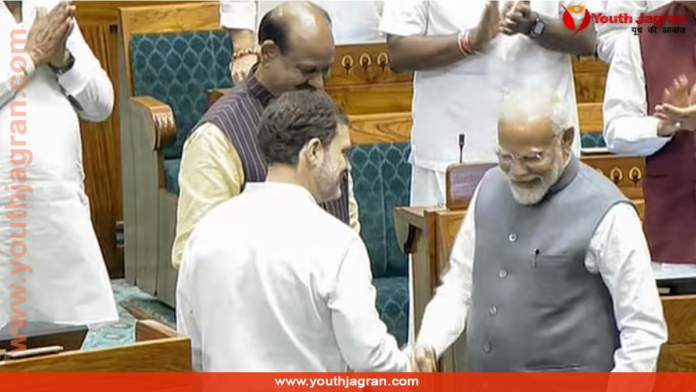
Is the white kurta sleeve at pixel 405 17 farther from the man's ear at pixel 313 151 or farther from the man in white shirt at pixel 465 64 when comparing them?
the man's ear at pixel 313 151

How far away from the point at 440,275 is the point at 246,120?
86 centimetres

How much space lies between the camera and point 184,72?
18.8 feet

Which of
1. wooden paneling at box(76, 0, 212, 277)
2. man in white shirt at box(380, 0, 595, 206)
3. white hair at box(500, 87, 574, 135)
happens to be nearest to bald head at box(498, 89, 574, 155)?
white hair at box(500, 87, 574, 135)

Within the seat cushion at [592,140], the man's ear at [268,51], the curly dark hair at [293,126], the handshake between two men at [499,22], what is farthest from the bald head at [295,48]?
the seat cushion at [592,140]

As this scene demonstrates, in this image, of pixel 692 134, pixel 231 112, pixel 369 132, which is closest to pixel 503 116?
pixel 231 112

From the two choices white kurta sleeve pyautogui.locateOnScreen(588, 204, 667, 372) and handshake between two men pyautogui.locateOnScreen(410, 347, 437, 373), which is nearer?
white kurta sleeve pyautogui.locateOnScreen(588, 204, 667, 372)

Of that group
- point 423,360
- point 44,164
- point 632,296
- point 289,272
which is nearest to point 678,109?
point 632,296

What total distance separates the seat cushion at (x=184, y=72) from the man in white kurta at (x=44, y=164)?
2.07 m

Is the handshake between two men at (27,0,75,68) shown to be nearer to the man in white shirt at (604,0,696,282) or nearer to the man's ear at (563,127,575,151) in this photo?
the man's ear at (563,127,575,151)

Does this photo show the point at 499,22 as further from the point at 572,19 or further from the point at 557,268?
the point at 557,268

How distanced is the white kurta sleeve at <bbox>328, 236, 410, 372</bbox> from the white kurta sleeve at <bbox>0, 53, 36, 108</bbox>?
1131mm

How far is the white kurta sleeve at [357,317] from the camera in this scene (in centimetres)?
261

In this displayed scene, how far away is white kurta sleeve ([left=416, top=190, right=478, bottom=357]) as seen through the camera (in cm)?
321

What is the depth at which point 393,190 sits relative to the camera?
16.5 feet
